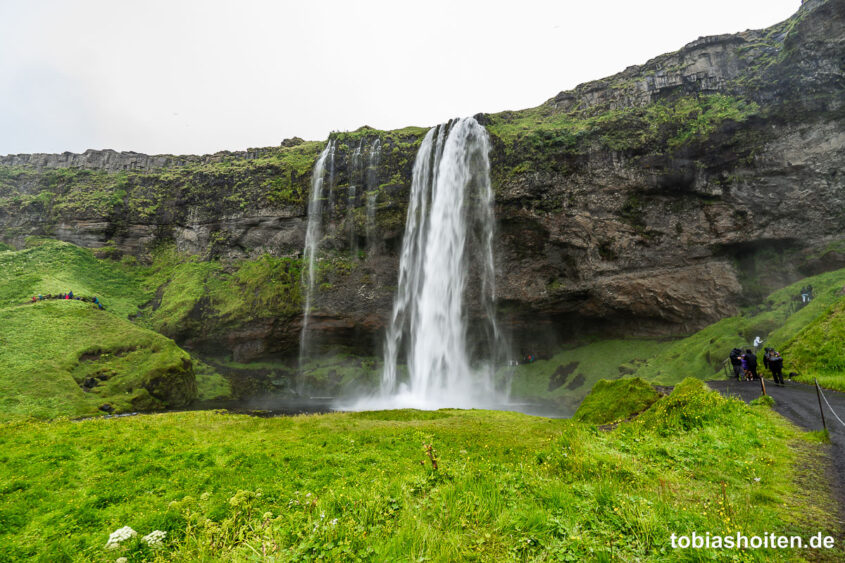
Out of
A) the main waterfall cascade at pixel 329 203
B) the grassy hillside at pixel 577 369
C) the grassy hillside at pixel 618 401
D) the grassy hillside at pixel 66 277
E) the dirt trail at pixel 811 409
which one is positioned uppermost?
the main waterfall cascade at pixel 329 203

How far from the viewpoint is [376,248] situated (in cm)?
4941

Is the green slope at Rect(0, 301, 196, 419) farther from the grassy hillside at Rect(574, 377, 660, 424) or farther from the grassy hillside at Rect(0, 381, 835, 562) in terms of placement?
the grassy hillside at Rect(574, 377, 660, 424)

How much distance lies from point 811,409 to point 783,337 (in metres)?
18.3

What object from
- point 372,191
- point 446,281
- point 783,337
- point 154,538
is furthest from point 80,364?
point 783,337

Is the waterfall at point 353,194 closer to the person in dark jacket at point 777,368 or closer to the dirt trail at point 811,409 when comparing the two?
the dirt trail at point 811,409

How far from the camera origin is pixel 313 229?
53.1m

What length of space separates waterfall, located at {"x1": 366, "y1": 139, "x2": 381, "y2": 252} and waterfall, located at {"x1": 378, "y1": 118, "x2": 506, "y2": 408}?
4.99 metres

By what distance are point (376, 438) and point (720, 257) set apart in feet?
139

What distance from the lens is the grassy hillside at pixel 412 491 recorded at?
13.7ft

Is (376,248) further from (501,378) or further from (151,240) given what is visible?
(151,240)

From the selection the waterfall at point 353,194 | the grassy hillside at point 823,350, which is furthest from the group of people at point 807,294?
the waterfall at point 353,194

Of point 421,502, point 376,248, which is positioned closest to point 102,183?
point 376,248

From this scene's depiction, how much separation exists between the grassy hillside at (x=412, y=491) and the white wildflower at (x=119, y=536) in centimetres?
13

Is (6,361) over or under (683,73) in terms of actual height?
under
